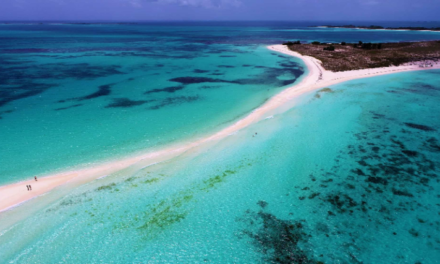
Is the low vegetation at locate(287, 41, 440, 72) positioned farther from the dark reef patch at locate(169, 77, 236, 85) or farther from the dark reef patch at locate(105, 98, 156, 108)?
the dark reef patch at locate(105, 98, 156, 108)

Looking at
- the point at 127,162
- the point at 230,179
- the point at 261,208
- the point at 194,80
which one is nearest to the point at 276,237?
the point at 261,208

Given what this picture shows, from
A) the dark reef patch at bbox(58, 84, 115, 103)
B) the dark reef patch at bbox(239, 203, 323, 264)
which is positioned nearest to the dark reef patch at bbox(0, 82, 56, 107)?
the dark reef patch at bbox(58, 84, 115, 103)

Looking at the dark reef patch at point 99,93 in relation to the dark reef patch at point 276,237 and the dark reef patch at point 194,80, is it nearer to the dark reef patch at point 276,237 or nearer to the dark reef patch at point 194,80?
the dark reef patch at point 194,80

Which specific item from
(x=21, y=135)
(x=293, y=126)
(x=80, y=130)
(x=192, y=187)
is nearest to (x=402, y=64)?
(x=293, y=126)

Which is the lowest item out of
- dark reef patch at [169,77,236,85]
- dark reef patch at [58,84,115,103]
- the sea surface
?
the sea surface

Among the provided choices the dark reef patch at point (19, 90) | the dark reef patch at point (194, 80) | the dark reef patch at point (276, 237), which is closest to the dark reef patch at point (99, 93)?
the dark reef patch at point (19, 90)

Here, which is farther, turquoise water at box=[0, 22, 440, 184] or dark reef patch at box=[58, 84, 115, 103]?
dark reef patch at box=[58, 84, 115, 103]

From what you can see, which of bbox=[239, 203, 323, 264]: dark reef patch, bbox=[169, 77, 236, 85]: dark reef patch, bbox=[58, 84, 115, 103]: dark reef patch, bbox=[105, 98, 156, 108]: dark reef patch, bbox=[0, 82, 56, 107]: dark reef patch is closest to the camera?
bbox=[239, 203, 323, 264]: dark reef patch
